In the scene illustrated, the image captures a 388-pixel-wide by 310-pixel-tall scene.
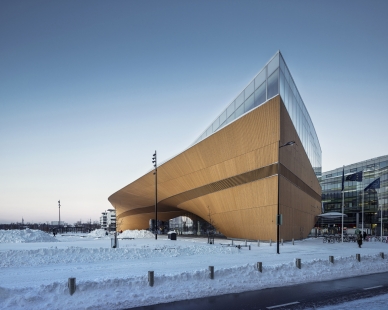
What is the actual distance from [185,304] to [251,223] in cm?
2627

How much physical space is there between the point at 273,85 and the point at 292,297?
81.1ft

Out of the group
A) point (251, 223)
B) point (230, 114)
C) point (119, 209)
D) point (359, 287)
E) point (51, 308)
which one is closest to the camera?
point (51, 308)

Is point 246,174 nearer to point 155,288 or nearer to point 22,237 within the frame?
point 22,237

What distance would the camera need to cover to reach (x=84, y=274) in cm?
1455

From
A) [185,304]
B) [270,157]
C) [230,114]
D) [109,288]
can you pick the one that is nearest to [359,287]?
[185,304]

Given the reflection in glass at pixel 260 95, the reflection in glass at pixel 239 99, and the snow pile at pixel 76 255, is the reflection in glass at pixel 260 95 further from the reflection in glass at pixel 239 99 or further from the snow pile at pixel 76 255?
the snow pile at pixel 76 255

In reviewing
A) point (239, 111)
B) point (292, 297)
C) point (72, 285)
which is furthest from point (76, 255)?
point (239, 111)

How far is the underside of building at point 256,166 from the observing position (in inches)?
1287

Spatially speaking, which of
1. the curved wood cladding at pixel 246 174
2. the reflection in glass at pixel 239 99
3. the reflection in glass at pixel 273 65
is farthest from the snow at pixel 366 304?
the reflection in glass at pixel 239 99

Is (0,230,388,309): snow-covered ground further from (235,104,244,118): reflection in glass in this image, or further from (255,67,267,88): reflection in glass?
(255,67,267,88): reflection in glass

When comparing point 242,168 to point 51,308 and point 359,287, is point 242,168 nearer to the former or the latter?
point 359,287

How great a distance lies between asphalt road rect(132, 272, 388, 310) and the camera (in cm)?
1017

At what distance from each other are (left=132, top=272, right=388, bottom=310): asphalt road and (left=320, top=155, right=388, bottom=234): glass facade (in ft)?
224

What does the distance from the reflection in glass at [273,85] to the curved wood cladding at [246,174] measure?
1279 mm
